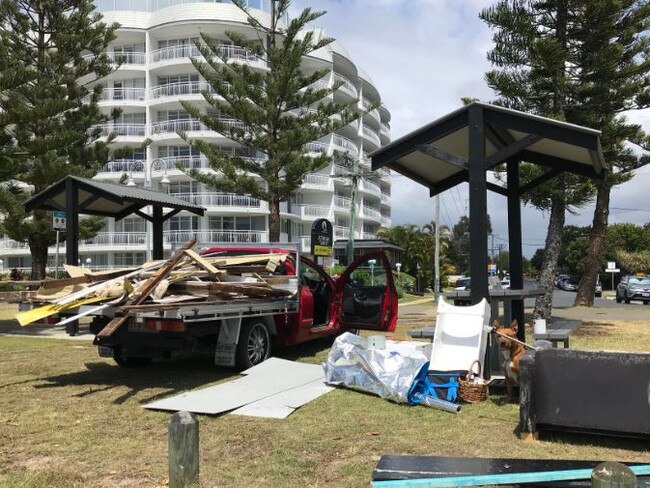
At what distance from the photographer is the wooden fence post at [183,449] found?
12.4 ft

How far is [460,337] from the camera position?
7211 millimetres

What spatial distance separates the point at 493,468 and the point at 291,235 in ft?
159

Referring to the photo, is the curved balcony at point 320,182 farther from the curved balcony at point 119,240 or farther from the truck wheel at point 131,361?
the truck wheel at point 131,361

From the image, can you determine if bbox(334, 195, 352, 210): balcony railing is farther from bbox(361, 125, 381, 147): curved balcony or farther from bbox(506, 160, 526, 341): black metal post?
bbox(506, 160, 526, 341): black metal post

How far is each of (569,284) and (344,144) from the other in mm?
24066

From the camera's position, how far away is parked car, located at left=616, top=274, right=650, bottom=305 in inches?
1278

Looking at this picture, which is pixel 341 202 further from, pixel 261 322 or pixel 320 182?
pixel 261 322

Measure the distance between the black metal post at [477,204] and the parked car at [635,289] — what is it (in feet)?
93.7

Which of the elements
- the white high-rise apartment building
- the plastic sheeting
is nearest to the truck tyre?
the plastic sheeting

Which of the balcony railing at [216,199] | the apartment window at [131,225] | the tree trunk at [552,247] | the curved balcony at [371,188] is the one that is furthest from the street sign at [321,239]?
the curved balcony at [371,188]

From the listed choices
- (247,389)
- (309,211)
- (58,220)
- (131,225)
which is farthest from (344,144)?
(247,389)

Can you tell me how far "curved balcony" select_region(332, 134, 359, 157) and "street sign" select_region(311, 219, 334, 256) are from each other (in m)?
→ 36.9

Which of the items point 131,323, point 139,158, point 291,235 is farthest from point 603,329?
point 139,158

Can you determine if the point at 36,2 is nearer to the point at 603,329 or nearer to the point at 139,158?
the point at 603,329
